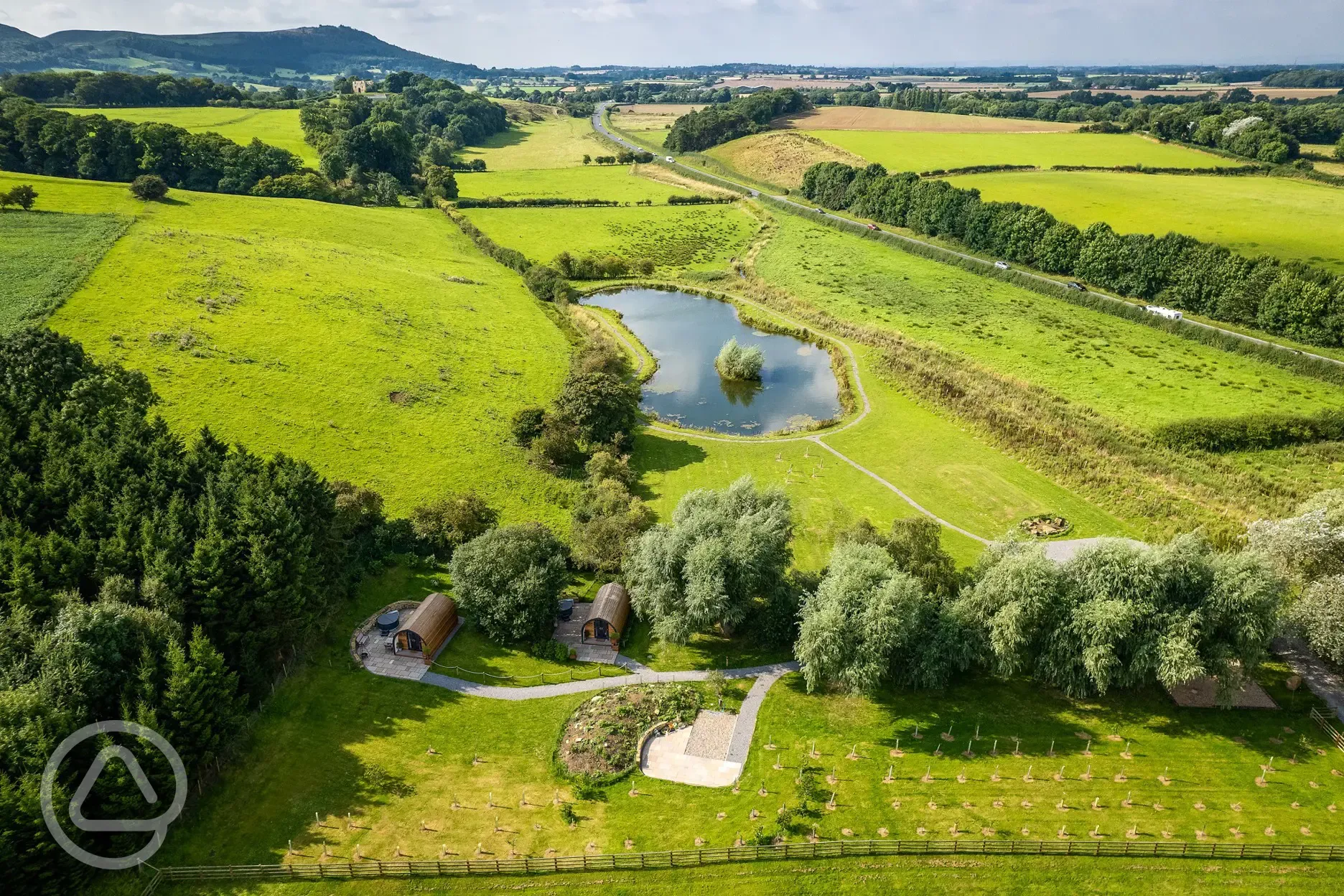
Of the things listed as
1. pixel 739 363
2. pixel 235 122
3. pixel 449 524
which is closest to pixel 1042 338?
pixel 739 363

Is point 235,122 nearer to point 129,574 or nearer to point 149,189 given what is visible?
point 149,189

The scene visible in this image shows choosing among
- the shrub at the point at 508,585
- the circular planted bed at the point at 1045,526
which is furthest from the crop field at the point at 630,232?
Answer: the shrub at the point at 508,585

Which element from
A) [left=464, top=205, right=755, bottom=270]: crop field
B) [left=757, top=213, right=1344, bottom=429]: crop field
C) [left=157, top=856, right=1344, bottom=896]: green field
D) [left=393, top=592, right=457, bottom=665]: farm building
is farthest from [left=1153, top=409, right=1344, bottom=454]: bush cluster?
[left=464, top=205, right=755, bottom=270]: crop field

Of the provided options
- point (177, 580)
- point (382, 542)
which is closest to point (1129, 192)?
point (382, 542)

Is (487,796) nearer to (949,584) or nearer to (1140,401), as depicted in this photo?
(949,584)

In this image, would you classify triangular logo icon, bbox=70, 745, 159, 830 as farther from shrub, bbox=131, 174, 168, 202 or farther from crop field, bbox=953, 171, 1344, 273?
crop field, bbox=953, 171, 1344, 273
